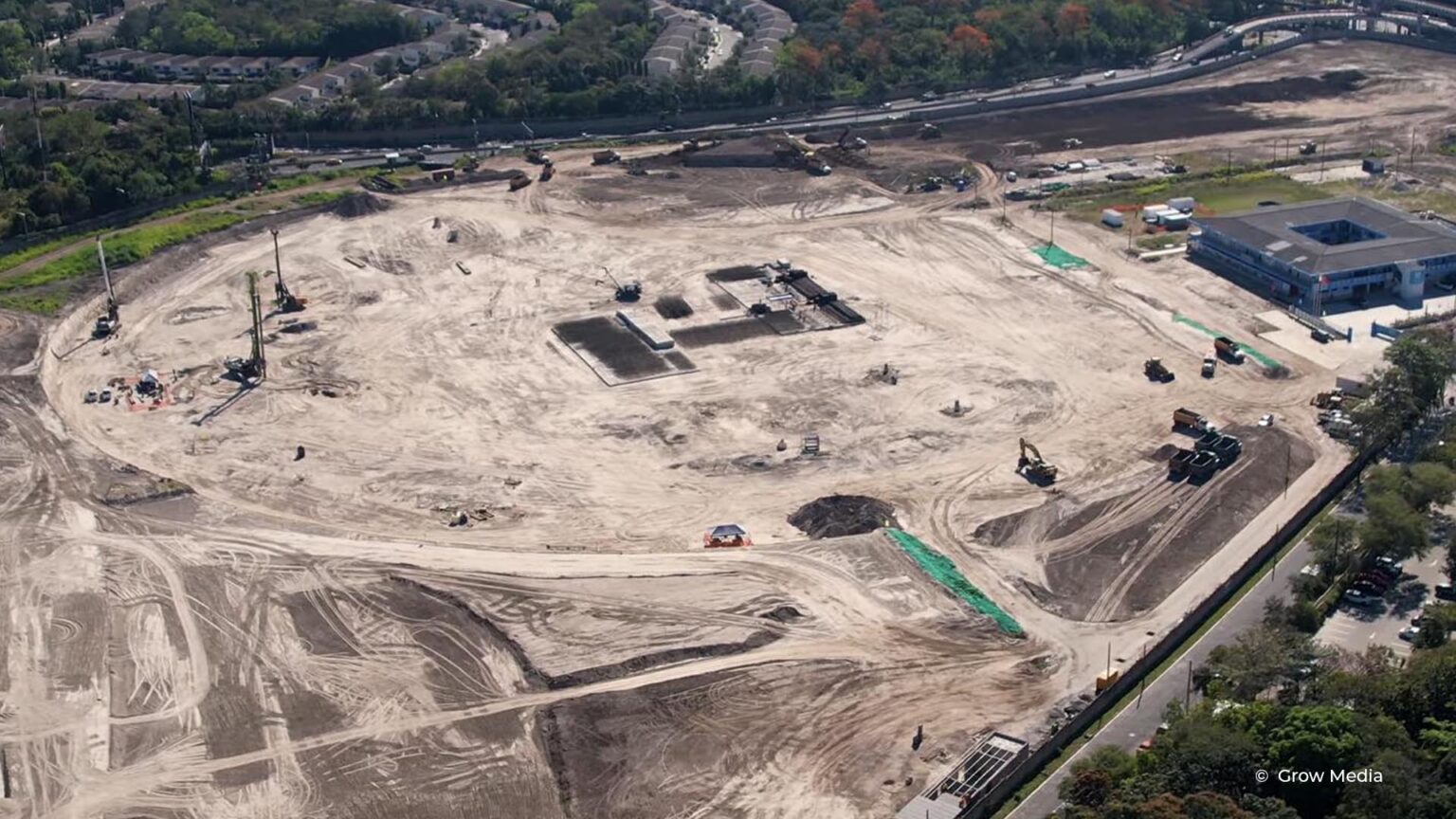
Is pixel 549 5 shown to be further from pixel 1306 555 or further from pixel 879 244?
pixel 1306 555

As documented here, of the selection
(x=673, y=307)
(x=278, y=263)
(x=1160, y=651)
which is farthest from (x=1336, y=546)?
(x=278, y=263)

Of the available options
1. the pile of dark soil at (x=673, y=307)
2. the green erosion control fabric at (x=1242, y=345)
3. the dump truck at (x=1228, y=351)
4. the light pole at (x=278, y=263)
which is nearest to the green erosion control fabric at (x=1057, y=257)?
the green erosion control fabric at (x=1242, y=345)

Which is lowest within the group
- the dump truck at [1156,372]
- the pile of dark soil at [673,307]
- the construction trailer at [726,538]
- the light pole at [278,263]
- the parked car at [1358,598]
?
the parked car at [1358,598]

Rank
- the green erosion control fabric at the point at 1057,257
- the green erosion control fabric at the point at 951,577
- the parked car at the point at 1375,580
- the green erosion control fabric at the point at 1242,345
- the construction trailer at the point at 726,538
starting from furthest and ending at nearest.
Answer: the green erosion control fabric at the point at 1057,257, the green erosion control fabric at the point at 1242,345, the construction trailer at the point at 726,538, the green erosion control fabric at the point at 951,577, the parked car at the point at 1375,580

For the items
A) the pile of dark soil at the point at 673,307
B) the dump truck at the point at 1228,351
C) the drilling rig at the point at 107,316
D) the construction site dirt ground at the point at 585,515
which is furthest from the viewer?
the pile of dark soil at the point at 673,307

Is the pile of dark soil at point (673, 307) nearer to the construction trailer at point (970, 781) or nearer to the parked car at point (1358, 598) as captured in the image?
the parked car at point (1358, 598)

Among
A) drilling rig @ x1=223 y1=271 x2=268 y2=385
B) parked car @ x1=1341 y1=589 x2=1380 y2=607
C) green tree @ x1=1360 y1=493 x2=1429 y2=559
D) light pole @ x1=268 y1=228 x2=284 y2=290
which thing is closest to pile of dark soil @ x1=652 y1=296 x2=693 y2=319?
drilling rig @ x1=223 y1=271 x2=268 y2=385

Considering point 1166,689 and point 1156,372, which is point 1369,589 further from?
point 1156,372
